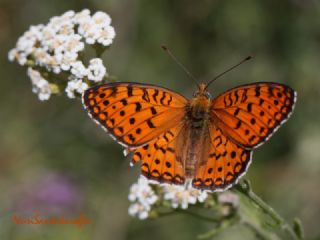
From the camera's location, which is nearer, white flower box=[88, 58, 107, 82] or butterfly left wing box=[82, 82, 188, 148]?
butterfly left wing box=[82, 82, 188, 148]

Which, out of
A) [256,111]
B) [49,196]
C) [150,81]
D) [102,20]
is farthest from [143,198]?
[150,81]

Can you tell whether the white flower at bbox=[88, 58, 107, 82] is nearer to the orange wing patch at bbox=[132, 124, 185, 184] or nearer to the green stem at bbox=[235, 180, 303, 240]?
the orange wing patch at bbox=[132, 124, 185, 184]

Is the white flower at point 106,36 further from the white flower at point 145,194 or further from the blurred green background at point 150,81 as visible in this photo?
the blurred green background at point 150,81

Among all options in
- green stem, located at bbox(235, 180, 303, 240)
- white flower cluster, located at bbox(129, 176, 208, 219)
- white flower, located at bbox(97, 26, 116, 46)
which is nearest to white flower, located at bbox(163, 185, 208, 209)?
white flower cluster, located at bbox(129, 176, 208, 219)

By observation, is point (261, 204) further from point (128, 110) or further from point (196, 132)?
point (128, 110)

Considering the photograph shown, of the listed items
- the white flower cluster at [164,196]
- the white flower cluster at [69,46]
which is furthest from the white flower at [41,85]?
the white flower cluster at [164,196]
